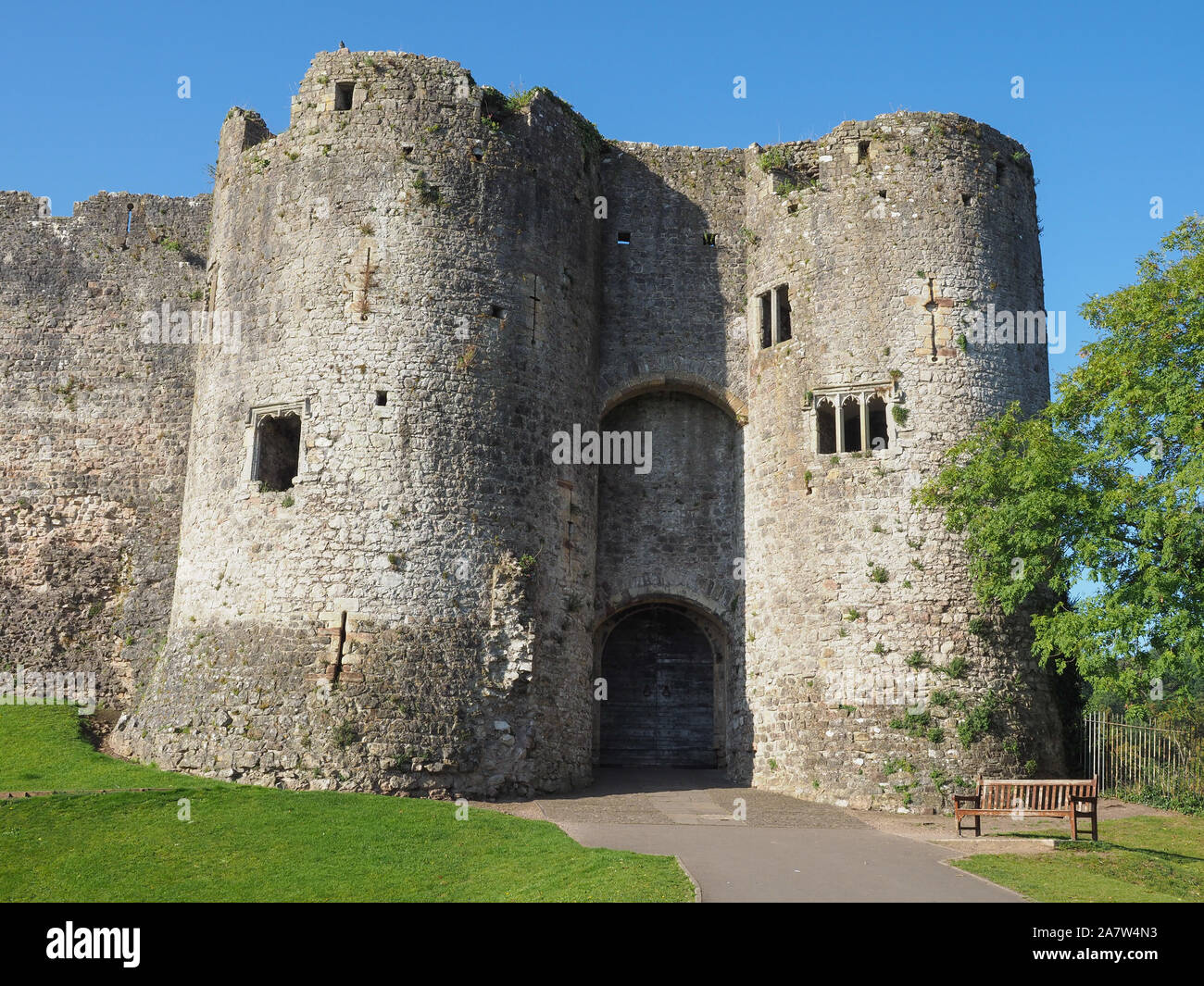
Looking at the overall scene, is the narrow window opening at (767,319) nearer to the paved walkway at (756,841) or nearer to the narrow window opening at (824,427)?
the narrow window opening at (824,427)

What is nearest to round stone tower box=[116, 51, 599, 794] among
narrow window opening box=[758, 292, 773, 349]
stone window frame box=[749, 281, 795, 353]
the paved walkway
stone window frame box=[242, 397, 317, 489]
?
stone window frame box=[242, 397, 317, 489]

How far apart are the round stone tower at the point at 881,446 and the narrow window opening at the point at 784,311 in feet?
0.10

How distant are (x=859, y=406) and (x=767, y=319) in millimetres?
3314

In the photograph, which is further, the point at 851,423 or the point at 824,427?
the point at 824,427

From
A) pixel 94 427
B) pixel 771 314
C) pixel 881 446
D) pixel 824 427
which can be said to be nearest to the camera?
pixel 881 446

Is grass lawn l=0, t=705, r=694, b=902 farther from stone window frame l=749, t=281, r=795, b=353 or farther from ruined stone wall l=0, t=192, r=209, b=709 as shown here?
stone window frame l=749, t=281, r=795, b=353

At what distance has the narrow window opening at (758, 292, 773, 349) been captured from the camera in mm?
25047

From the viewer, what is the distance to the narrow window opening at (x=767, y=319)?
25047 mm

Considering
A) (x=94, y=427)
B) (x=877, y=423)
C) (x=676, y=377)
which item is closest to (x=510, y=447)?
(x=676, y=377)

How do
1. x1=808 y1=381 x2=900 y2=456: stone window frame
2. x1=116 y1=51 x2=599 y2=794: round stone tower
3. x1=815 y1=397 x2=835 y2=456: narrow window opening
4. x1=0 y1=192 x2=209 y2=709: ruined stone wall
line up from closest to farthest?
1. x1=116 y1=51 x2=599 y2=794: round stone tower
2. x1=808 y1=381 x2=900 y2=456: stone window frame
3. x1=815 y1=397 x2=835 y2=456: narrow window opening
4. x1=0 y1=192 x2=209 y2=709: ruined stone wall

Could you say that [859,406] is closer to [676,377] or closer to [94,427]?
[676,377]

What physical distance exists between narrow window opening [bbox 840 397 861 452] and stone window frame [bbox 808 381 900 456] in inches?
2.8

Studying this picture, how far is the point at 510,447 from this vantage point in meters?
21.7
